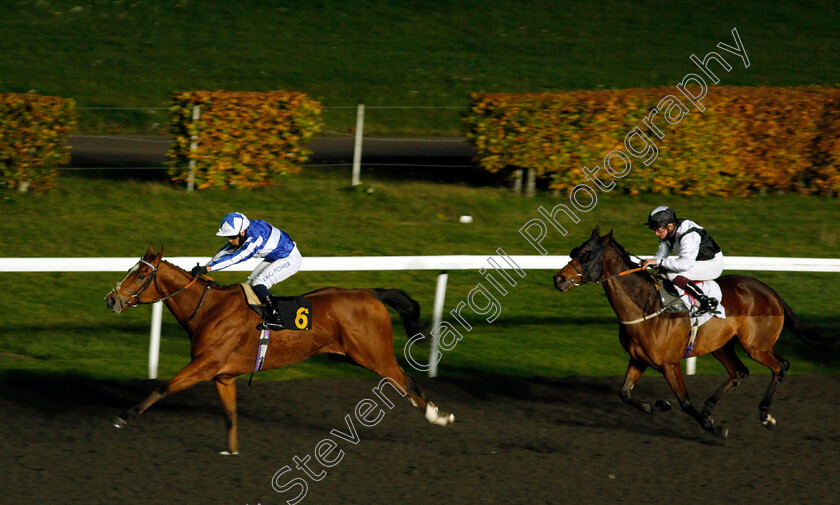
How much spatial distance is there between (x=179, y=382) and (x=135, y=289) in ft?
2.10

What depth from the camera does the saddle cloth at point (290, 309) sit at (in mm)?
6332

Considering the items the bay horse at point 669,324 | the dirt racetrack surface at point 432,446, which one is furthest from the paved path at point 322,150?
the bay horse at point 669,324

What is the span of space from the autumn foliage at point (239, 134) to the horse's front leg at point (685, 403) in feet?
24.6

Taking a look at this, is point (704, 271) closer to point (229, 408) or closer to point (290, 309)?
point (290, 309)

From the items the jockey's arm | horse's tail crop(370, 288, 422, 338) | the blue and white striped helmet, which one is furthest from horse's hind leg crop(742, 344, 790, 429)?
the blue and white striped helmet

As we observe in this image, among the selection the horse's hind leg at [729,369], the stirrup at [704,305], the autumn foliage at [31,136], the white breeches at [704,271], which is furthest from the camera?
the autumn foliage at [31,136]

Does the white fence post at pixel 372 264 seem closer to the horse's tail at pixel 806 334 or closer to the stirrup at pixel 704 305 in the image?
the horse's tail at pixel 806 334

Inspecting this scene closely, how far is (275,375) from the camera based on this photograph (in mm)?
7875

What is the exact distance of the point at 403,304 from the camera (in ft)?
22.4

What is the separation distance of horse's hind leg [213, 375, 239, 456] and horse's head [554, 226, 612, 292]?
7.00ft

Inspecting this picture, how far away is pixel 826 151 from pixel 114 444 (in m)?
10.8

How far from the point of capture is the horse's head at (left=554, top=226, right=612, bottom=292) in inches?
255

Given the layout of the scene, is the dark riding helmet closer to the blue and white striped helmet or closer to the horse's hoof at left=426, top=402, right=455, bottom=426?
the horse's hoof at left=426, top=402, right=455, bottom=426

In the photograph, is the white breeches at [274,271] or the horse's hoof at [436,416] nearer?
the horse's hoof at [436,416]
